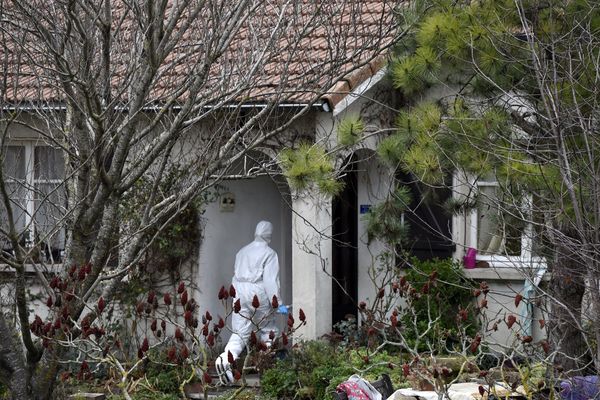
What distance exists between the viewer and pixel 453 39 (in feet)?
31.8

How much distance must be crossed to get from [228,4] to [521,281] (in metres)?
6.24

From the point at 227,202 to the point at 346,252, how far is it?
5.66 ft

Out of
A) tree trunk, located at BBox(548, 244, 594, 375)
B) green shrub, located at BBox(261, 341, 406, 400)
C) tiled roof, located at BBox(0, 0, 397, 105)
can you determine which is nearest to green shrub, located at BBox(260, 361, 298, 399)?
green shrub, located at BBox(261, 341, 406, 400)

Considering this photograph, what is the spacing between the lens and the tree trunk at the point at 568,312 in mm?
7965

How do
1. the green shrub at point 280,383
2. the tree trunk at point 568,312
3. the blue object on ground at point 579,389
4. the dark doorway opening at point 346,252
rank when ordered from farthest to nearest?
1. the dark doorway opening at point 346,252
2. the green shrub at point 280,383
3. the blue object on ground at point 579,389
4. the tree trunk at point 568,312

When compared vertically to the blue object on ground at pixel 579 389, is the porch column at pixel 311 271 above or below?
above

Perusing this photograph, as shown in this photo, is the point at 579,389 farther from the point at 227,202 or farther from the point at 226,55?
the point at 227,202

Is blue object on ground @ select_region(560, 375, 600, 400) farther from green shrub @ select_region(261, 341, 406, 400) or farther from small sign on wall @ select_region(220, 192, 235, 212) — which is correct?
small sign on wall @ select_region(220, 192, 235, 212)

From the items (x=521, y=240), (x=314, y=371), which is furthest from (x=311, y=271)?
(x=521, y=240)

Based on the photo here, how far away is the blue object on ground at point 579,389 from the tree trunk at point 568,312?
10cm

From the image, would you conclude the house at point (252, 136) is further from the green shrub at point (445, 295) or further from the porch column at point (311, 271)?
the green shrub at point (445, 295)

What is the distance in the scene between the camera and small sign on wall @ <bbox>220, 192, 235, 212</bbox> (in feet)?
52.1

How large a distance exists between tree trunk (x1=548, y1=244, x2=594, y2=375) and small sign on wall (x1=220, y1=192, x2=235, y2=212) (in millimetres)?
6738

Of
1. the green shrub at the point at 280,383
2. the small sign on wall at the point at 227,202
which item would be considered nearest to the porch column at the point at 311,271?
the green shrub at the point at 280,383
